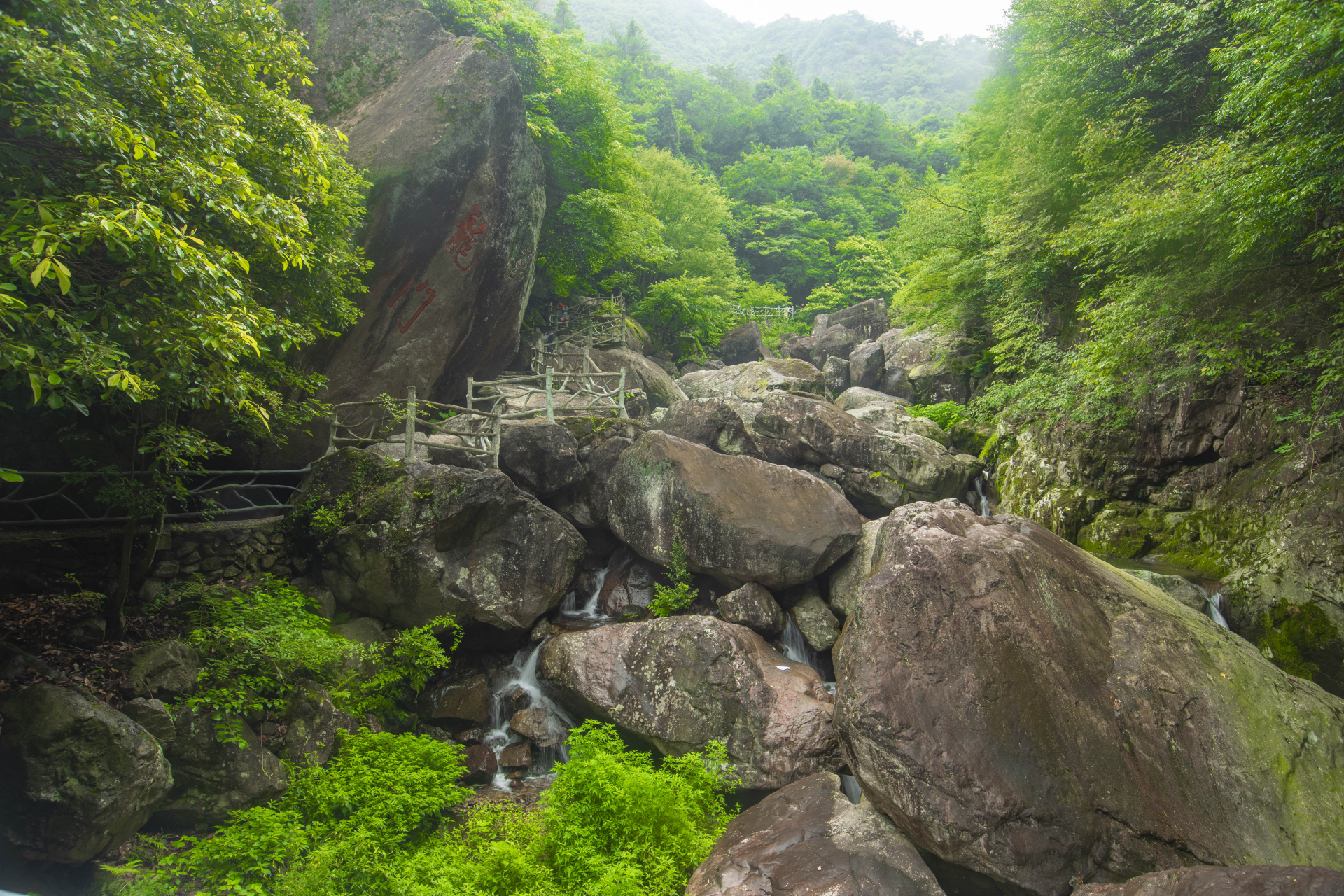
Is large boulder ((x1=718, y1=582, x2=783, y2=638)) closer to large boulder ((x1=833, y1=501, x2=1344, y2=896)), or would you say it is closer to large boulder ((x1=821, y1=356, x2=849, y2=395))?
large boulder ((x1=833, y1=501, x2=1344, y2=896))

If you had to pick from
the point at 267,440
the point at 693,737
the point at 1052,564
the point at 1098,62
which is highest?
the point at 1098,62

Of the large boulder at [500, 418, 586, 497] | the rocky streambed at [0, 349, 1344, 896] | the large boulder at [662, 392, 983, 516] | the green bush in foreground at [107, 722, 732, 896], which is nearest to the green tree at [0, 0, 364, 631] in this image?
the rocky streambed at [0, 349, 1344, 896]

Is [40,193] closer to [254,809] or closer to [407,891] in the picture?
[254,809]

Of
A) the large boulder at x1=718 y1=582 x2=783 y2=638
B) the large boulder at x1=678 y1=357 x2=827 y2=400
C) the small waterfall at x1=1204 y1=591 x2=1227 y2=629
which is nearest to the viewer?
the small waterfall at x1=1204 y1=591 x2=1227 y2=629

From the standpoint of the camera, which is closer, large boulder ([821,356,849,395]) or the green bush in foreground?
the green bush in foreground

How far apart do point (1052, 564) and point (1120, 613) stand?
0.81 metres

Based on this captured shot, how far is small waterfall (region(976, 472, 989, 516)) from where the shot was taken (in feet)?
48.9

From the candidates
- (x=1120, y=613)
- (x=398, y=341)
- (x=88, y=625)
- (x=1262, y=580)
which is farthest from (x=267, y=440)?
(x=1262, y=580)

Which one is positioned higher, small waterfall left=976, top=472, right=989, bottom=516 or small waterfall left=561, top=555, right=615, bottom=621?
small waterfall left=976, top=472, right=989, bottom=516

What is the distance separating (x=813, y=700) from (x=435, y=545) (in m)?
6.20

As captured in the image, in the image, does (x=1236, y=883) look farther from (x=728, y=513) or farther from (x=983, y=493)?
(x=983, y=493)

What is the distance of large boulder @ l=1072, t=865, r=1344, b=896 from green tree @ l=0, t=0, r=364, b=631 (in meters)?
8.15

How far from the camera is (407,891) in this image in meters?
5.28

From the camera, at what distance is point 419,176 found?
12.2 meters
